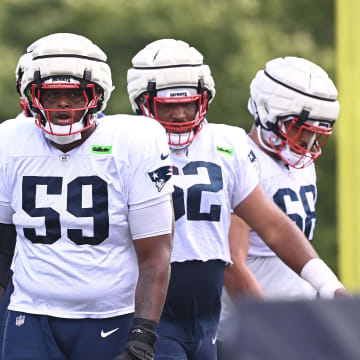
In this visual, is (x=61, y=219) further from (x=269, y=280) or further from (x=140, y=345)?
(x=269, y=280)

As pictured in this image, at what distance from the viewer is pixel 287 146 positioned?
613 centimetres

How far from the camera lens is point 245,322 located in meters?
2.71

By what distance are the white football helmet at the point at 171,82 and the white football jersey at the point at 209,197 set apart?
0.50 feet

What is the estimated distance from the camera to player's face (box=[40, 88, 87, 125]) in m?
4.75

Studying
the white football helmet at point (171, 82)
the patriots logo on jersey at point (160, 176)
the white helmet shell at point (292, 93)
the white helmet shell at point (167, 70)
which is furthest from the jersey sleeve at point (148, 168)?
the white helmet shell at point (292, 93)

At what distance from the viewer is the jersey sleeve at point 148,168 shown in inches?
184

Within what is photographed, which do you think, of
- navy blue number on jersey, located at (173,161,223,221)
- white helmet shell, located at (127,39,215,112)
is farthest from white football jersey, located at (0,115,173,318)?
white helmet shell, located at (127,39,215,112)

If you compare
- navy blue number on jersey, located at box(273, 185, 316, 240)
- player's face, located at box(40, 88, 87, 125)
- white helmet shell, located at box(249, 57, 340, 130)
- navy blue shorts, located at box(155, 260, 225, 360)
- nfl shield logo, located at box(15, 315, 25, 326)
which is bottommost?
navy blue shorts, located at box(155, 260, 225, 360)

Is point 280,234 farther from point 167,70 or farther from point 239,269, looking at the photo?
point 167,70

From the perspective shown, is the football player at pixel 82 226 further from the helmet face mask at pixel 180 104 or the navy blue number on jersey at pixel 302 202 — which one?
the navy blue number on jersey at pixel 302 202

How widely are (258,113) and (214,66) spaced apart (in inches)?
494

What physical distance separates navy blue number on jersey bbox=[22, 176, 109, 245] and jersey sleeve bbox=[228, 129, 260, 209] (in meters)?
0.88

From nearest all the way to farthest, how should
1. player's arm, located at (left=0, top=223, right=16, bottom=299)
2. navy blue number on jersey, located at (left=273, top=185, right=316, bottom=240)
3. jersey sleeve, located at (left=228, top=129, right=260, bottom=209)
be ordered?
1. player's arm, located at (left=0, top=223, right=16, bottom=299)
2. jersey sleeve, located at (left=228, top=129, right=260, bottom=209)
3. navy blue number on jersey, located at (left=273, top=185, right=316, bottom=240)

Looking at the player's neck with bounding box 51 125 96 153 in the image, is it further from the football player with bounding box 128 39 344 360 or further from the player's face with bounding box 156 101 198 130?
the player's face with bounding box 156 101 198 130
